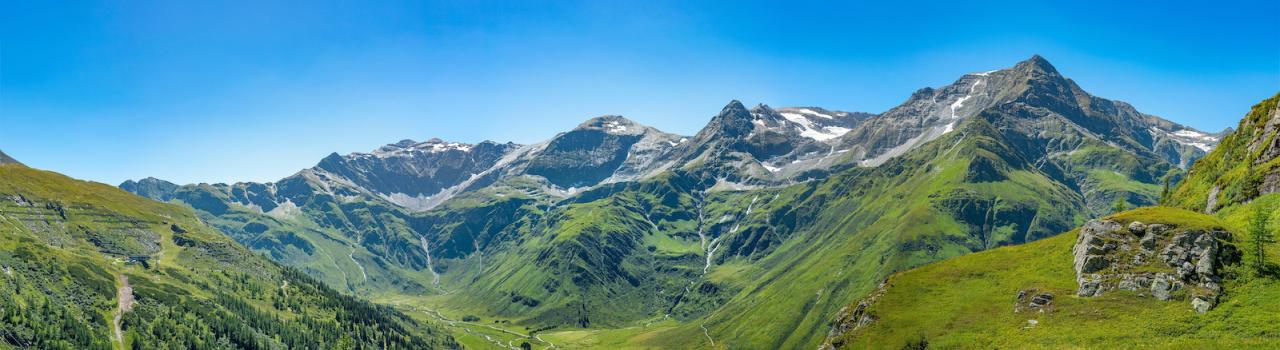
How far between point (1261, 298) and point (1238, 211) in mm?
46213

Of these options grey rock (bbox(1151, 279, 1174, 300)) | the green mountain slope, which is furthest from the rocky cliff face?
the green mountain slope

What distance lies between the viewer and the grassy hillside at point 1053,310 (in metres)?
102

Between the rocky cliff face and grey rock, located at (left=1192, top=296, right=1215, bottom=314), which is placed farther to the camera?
the rocky cliff face

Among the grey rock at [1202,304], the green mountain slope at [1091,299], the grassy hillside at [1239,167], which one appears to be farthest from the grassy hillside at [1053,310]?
the grassy hillside at [1239,167]

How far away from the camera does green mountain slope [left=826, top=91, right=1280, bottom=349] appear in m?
105

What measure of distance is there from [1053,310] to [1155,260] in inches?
816

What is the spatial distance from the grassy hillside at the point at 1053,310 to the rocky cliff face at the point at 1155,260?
238cm

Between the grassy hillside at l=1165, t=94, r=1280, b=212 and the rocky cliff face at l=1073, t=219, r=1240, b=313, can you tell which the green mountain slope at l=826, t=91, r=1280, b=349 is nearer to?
the grassy hillside at l=1165, t=94, r=1280, b=212

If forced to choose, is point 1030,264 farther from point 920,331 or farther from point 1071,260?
point 920,331

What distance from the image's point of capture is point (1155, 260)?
12500cm

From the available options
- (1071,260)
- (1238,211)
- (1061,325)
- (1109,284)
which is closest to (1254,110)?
(1238,211)

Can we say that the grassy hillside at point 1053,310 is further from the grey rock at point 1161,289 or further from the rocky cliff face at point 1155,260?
the rocky cliff face at point 1155,260

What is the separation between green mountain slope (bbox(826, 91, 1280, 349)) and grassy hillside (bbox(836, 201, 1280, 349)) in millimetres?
228

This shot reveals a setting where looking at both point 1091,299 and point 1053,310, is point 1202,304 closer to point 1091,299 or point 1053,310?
point 1091,299
